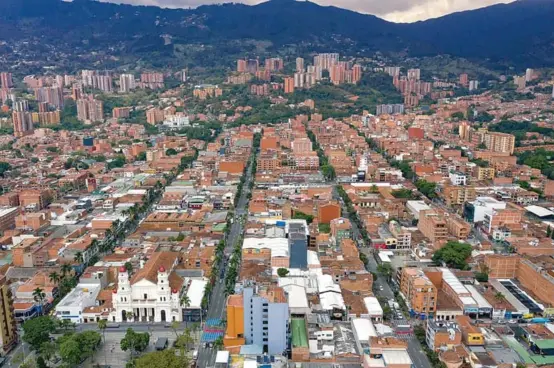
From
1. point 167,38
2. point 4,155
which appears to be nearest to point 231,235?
point 4,155

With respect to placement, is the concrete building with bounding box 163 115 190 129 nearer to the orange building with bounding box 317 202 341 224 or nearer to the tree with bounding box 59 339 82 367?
the orange building with bounding box 317 202 341 224

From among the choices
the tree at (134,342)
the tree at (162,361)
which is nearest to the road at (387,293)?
the tree at (162,361)

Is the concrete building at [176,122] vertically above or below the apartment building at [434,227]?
above

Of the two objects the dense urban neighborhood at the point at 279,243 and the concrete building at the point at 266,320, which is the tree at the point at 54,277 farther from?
the concrete building at the point at 266,320

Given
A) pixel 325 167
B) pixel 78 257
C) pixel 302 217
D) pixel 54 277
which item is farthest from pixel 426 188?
pixel 54 277

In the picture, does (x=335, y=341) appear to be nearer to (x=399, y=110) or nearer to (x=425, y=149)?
(x=425, y=149)

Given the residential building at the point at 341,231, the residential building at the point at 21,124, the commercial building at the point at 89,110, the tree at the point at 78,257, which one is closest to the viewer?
the tree at the point at 78,257

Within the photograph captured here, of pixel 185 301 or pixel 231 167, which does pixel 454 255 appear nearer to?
pixel 185 301

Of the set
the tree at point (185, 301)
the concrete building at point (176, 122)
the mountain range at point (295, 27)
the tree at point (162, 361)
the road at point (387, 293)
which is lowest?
the road at point (387, 293)
